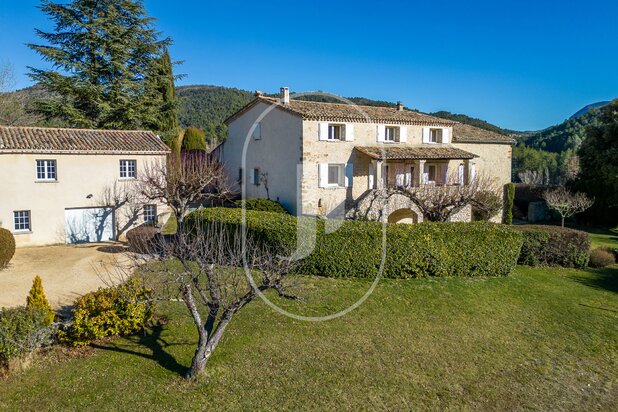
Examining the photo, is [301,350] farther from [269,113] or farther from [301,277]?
[269,113]

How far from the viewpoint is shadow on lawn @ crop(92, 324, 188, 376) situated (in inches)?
361

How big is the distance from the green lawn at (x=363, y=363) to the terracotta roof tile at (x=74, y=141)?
1252cm

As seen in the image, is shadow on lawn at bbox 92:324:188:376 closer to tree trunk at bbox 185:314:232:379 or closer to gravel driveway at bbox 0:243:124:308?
tree trunk at bbox 185:314:232:379

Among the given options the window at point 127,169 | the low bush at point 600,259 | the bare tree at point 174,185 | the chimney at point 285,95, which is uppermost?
the chimney at point 285,95

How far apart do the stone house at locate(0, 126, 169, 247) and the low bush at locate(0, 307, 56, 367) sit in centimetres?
1240

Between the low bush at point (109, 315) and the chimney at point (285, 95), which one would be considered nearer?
the low bush at point (109, 315)

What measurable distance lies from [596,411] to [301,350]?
632 cm

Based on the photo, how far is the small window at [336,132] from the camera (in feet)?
83.8

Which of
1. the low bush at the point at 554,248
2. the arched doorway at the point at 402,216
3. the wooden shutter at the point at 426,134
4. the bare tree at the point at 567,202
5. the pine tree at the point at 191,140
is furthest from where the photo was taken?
the pine tree at the point at 191,140

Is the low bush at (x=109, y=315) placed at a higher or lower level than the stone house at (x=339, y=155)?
lower

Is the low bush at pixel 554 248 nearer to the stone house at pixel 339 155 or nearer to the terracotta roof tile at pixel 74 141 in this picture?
the stone house at pixel 339 155

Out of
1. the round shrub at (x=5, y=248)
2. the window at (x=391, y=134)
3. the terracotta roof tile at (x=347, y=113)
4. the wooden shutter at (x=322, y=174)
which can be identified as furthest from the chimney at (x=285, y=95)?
the round shrub at (x=5, y=248)

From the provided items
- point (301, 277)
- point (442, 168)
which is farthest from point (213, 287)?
point (442, 168)

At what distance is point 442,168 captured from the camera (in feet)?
101
